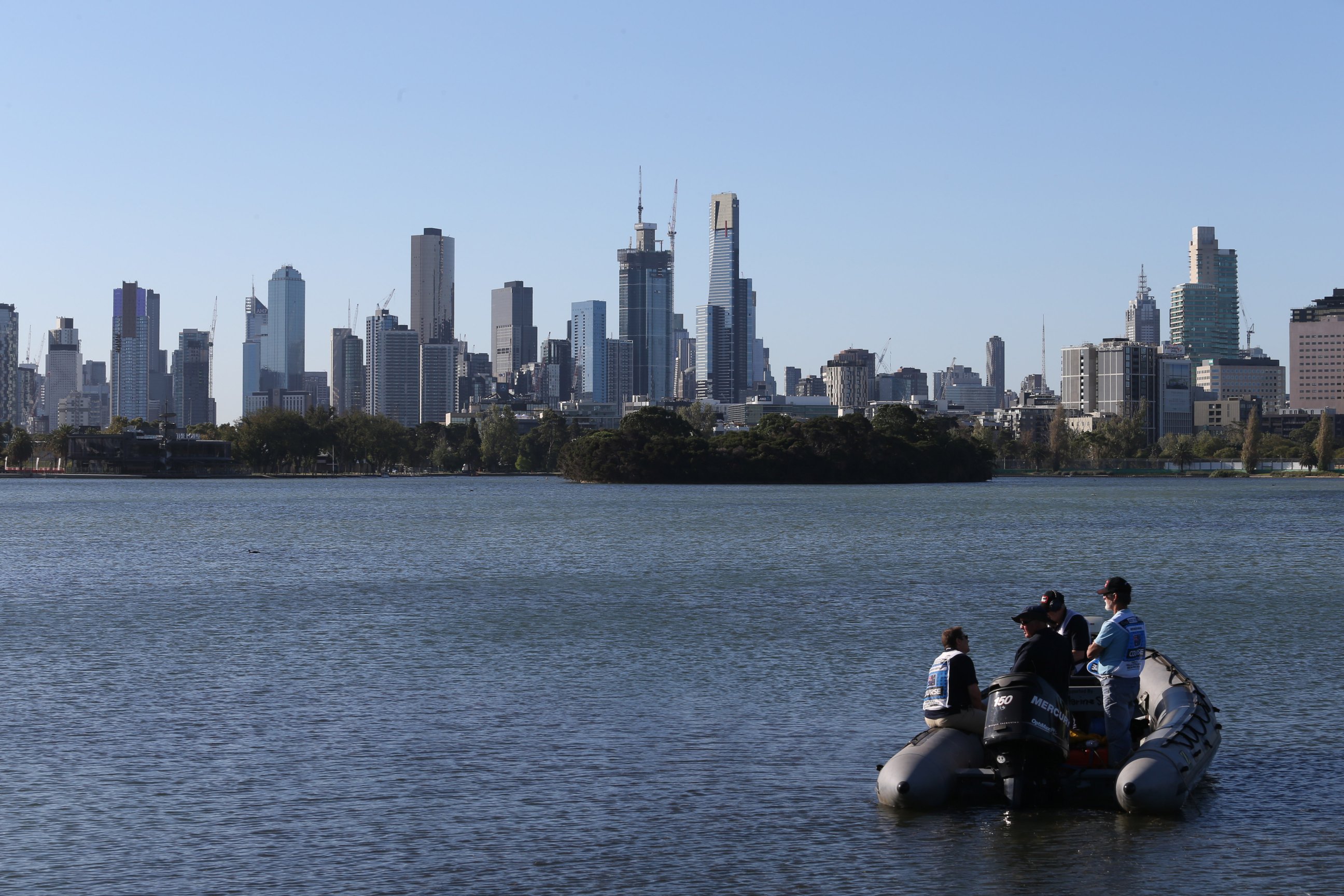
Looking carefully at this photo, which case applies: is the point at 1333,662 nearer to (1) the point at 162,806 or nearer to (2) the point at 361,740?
(2) the point at 361,740

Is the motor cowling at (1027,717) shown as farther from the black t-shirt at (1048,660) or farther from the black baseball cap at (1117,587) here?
the black baseball cap at (1117,587)

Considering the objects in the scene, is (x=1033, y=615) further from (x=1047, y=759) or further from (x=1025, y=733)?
(x=1047, y=759)

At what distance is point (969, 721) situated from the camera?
22047 millimetres

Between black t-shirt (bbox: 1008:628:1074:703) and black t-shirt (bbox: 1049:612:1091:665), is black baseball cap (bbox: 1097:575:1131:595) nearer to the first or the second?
black t-shirt (bbox: 1049:612:1091:665)

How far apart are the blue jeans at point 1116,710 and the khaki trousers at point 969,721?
1849mm

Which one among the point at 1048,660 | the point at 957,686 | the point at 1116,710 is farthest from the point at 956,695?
the point at 1116,710

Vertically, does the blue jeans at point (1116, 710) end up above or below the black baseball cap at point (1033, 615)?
below

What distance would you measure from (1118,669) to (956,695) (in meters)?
2.49

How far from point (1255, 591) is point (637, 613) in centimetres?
2566

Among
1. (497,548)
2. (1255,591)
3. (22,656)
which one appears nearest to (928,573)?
(1255,591)

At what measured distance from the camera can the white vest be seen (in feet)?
72.8

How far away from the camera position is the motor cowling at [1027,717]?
20.5 metres

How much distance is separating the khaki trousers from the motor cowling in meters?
1.02

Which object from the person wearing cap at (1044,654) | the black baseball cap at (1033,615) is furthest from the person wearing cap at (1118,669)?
the black baseball cap at (1033,615)
